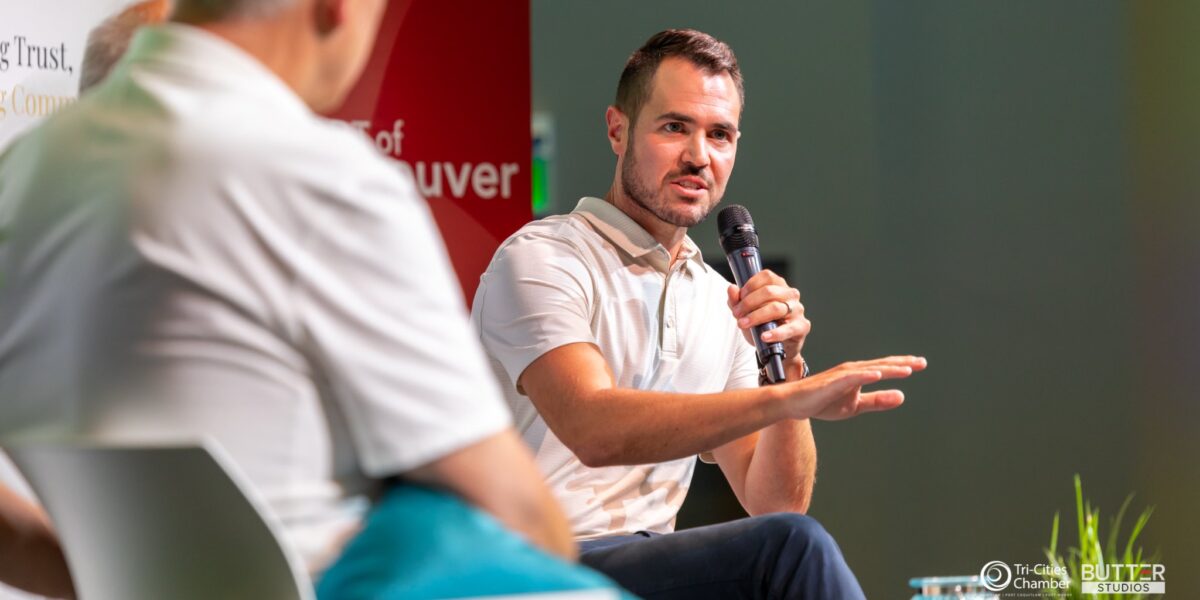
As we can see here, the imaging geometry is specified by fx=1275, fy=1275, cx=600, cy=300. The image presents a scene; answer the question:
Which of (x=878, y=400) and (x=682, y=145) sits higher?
(x=682, y=145)

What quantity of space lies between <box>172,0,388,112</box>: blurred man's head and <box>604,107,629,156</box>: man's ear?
158cm

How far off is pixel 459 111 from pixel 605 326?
1.11 m

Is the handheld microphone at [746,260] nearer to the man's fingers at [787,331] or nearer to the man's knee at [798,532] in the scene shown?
the man's fingers at [787,331]

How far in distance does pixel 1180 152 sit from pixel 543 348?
4233mm

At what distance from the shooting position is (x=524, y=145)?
3.16m

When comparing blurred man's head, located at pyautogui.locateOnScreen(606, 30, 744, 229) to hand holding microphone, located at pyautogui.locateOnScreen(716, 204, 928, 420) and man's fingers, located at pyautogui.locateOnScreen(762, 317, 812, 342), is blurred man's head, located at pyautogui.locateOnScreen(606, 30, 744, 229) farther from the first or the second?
man's fingers, located at pyautogui.locateOnScreen(762, 317, 812, 342)

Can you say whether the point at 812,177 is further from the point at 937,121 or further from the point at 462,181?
the point at 462,181

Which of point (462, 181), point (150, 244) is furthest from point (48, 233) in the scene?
point (462, 181)

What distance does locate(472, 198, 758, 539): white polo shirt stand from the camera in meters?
2.08

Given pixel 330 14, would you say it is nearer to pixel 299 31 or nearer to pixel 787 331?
pixel 299 31

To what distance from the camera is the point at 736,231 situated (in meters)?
2.08

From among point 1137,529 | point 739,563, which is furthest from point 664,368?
point 1137,529

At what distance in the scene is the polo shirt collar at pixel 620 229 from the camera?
89.8 inches

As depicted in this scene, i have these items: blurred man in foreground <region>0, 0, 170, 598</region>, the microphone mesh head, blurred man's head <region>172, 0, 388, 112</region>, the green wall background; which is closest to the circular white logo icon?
the green wall background
